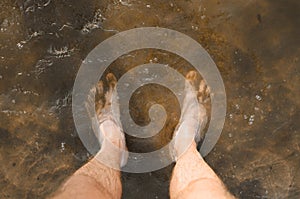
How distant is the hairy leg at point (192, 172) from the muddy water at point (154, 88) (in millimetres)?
109

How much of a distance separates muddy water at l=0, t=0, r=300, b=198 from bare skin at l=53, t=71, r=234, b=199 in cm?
17

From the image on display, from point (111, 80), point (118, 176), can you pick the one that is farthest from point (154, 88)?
point (118, 176)

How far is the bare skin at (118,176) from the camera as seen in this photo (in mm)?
2572

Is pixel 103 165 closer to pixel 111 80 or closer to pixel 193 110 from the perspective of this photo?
pixel 111 80

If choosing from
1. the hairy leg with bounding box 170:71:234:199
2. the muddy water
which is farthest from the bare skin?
the muddy water

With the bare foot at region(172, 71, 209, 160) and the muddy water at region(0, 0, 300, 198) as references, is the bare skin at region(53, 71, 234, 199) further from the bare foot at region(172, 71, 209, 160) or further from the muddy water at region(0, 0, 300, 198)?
the muddy water at region(0, 0, 300, 198)

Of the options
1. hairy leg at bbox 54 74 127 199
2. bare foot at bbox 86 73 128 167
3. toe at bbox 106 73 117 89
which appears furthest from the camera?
toe at bbox 106 73 117 89

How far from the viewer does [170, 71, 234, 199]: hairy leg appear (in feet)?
8.57

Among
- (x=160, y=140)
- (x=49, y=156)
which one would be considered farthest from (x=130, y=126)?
(x=49, y=156)

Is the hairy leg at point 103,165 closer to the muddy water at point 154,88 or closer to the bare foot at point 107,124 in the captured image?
the bare foot at point 107,124

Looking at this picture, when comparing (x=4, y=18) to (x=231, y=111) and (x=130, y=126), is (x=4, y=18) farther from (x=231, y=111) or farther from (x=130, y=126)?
(x=231, y=111)

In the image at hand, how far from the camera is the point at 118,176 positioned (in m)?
2.94

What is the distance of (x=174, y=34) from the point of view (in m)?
3.08

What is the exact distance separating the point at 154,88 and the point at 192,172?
624 millimetres
